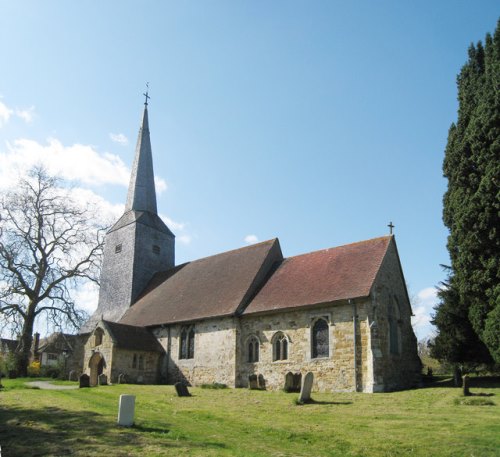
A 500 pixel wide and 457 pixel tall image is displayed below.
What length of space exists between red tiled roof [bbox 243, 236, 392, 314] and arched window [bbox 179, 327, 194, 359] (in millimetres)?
4186

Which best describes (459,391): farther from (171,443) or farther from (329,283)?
(171,443)

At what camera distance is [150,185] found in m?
39.2

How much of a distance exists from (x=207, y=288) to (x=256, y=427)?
1715 cm

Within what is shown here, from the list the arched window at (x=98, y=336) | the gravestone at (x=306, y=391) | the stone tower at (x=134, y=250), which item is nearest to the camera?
the gravestone at (x=306, y=391)

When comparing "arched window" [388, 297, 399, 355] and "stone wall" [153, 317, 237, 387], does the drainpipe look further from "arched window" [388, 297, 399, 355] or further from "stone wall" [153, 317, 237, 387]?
"stone wall" [153, 317, 237, 387]

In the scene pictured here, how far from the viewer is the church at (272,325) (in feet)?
69.1

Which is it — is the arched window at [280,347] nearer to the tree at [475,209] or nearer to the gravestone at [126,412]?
the tree at [475,209]

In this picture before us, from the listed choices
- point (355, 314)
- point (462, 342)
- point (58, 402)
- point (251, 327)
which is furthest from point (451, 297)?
point (58, 402)

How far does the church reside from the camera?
2105 centimetres

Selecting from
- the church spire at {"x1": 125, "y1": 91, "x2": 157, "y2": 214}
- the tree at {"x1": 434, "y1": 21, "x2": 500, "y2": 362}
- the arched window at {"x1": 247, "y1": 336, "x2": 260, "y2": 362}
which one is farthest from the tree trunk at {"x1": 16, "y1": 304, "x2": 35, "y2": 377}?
the tree at {"x1": 434, "y1": 21, "x2": 500, "y2": 362}

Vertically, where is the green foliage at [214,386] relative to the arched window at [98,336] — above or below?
below

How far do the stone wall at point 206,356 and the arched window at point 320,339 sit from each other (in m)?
4.32

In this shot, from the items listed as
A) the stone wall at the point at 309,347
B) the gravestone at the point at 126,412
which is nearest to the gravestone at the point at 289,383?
the stone wall at the point at 309,347

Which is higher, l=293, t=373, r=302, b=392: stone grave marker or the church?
the church
